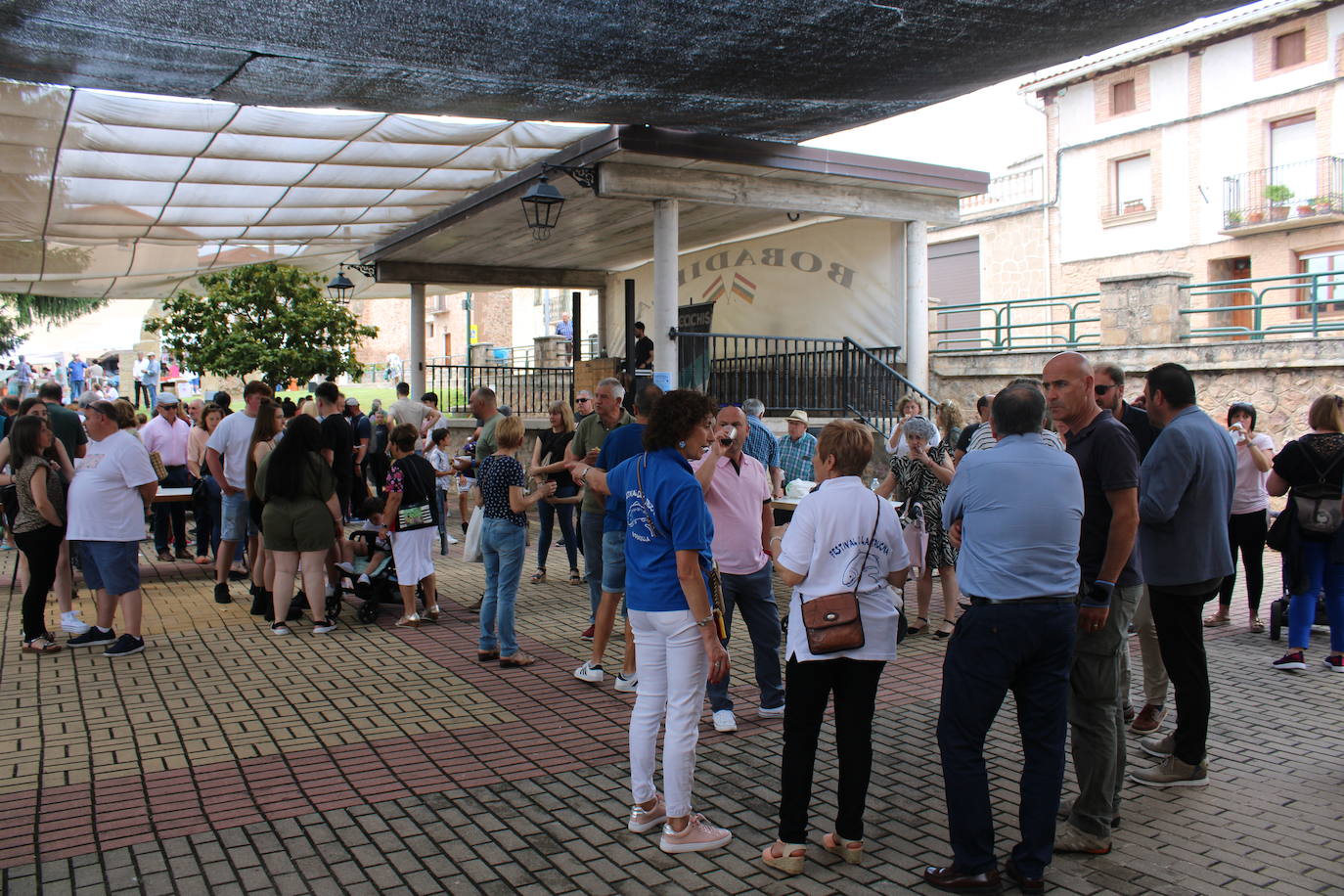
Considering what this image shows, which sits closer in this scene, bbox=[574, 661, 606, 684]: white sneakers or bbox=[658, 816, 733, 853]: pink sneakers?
bbox=[658, 816, 733, 853]: pink sneakers

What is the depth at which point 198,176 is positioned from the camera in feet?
34.2

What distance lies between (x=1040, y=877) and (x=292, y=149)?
9435 mm

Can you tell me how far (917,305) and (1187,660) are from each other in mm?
10897

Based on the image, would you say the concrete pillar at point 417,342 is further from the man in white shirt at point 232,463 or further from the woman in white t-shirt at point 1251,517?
the woman in white t-shirt at point 1251,517

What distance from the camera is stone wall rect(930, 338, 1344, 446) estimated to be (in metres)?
12.1

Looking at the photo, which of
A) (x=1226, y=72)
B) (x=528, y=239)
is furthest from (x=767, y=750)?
(x=1226, y=72)

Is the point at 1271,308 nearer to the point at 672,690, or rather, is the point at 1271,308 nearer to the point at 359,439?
the point at 359,439

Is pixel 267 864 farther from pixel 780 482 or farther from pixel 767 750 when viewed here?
pixel 780 482

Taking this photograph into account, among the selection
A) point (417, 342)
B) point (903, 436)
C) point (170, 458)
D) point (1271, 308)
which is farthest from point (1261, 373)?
point (417, 342)

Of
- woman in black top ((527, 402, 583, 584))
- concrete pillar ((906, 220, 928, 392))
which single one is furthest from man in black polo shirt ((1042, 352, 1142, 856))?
concrete pillar ((906, 220, 928, 392))

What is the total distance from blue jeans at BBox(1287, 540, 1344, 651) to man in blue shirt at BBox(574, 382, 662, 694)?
14.7 feet

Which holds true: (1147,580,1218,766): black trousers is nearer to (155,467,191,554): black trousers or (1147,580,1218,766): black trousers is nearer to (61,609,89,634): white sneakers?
(61,609,89,634): white sneakers

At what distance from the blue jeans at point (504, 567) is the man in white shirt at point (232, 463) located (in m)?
3.18

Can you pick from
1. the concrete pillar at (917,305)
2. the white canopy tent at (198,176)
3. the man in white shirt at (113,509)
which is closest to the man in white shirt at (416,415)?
the white canopy tent at (198,176)
